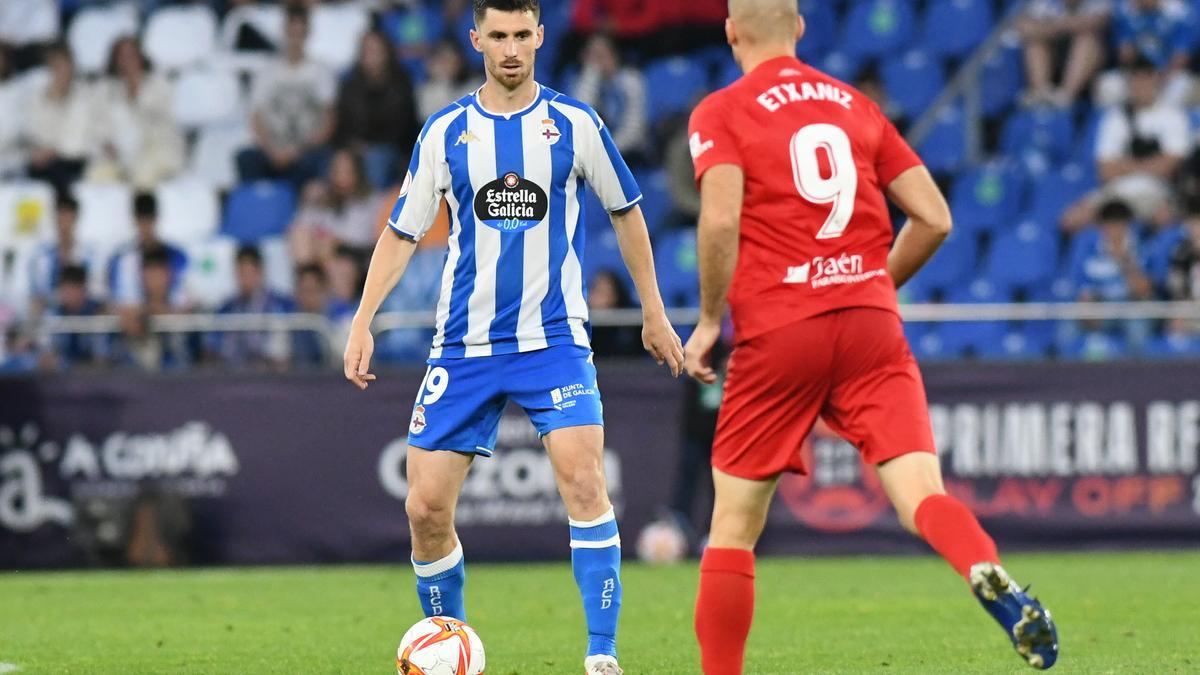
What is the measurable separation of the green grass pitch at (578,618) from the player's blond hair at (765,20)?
2677mm

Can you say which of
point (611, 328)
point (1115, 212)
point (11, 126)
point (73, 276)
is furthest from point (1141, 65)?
point (11, 126)

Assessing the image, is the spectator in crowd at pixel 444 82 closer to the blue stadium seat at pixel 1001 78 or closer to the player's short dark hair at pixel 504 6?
the blue stadium seat at pixel 1001 78

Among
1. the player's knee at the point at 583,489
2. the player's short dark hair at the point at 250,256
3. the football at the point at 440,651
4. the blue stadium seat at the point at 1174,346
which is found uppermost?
the player's short dark hair at the point at 250,256

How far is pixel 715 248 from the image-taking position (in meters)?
5.50

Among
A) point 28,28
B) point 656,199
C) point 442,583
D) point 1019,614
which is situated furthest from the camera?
point 28,28

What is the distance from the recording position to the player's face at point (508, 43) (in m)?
6.84

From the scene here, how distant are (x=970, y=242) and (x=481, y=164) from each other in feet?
33.3

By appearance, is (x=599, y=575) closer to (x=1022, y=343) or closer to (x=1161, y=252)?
(x=1022, y=343)

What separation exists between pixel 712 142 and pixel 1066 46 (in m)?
13.0

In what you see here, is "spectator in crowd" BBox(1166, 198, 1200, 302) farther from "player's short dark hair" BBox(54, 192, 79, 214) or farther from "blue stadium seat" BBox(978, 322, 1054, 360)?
"player's short dark hair" BBox(54, 192, 79, 214)

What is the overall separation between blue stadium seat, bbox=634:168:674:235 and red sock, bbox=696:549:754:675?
11.2 metres

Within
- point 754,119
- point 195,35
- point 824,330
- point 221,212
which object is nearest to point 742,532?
point 824,330

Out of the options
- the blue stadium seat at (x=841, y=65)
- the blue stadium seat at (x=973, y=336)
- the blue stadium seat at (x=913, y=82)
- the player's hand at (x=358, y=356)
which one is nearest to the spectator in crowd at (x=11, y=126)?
the blue stadium seat at (x=841, y=65)

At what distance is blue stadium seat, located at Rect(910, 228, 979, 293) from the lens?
16.1m
